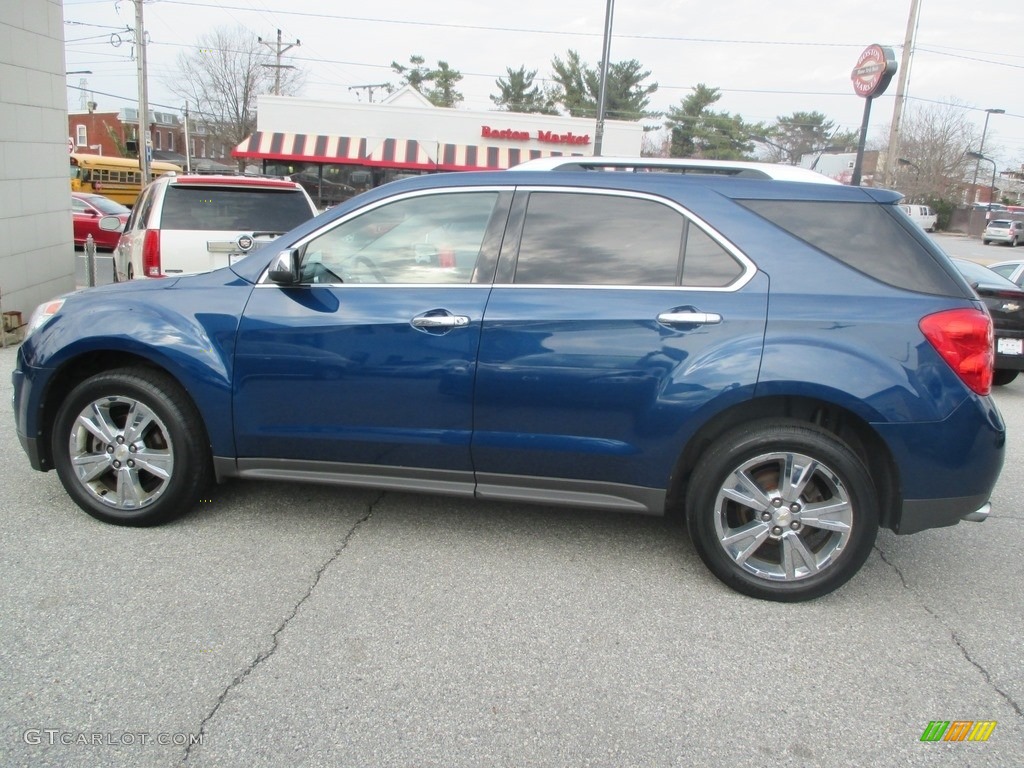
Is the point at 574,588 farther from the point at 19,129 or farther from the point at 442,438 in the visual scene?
the point at 19,129

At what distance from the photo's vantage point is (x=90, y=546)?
3795mm

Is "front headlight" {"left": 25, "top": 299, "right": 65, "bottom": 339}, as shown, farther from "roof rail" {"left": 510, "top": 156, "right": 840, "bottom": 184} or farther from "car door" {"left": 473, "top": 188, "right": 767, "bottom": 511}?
"roof rail" {"left": 510, "top": 156, "right": 840, "bottom": 184}

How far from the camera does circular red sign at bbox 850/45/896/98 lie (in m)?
11.5

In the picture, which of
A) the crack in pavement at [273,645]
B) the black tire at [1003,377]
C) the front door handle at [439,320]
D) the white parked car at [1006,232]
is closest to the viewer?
the crack in pavement at [273,645]

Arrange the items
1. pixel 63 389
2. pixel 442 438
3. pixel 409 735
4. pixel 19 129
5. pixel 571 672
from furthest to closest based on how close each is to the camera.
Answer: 1. pixel 19 129
2. pixel 63 389
3. pixel 442 438
4. pixel 571 672
5. pixel 409 735

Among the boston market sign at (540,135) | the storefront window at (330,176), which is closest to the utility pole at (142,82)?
the storefront window at (330,176)

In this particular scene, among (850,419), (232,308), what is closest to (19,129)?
(232,308)

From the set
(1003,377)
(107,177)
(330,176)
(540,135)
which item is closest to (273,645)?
(1003,377)

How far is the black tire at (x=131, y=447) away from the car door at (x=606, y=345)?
1.48 meters

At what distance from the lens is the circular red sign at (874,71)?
37.7 ft

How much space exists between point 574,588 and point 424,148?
1035 inches

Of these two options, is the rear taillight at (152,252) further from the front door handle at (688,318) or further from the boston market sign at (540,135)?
the boston market sign at (540,135)

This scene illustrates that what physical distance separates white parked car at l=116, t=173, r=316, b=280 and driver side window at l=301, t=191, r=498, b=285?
10.7 feet

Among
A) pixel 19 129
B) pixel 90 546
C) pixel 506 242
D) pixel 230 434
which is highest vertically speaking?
Answer: pixel 19 129
